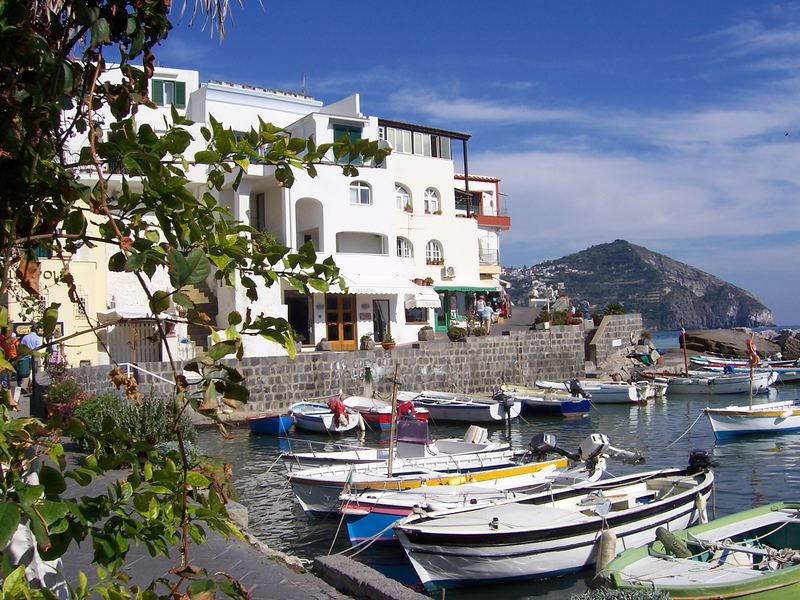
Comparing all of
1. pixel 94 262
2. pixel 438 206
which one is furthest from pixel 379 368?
pixel 438 206

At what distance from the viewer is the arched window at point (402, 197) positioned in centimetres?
4444

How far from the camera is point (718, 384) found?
1486 inches

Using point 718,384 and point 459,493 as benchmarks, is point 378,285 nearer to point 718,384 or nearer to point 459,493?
point 718,384

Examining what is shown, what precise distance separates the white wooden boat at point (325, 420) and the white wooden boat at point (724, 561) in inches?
631

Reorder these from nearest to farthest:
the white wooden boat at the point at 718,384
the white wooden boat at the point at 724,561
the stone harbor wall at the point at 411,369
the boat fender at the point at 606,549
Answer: the white wooden boat at the point at 724,561
the boat fender at the point at 606,549
the stone harbor wall at the point at 411,369
the white wooden boat at the point at 718,384

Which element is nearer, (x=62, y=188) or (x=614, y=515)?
(x=62, y=188)

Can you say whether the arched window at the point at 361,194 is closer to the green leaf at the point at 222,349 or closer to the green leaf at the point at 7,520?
the green leaf at the point at 222,349

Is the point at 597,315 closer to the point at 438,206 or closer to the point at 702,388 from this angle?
the point at 702,388

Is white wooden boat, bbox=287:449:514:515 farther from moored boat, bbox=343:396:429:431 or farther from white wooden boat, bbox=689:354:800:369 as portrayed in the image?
white wooden boat, bbox=689:354:800:369

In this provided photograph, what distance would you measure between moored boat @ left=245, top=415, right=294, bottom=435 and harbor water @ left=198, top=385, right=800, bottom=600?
384 mm

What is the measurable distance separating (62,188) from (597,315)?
4368 centimetres

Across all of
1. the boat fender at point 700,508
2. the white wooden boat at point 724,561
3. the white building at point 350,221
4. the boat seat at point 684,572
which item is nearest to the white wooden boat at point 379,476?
the boat fender at point 700,508

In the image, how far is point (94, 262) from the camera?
2908 centimetres

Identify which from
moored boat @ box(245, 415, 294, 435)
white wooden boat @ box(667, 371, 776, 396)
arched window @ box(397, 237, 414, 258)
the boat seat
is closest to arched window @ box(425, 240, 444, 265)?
arched window @ box(397, 237, 414, 258)
